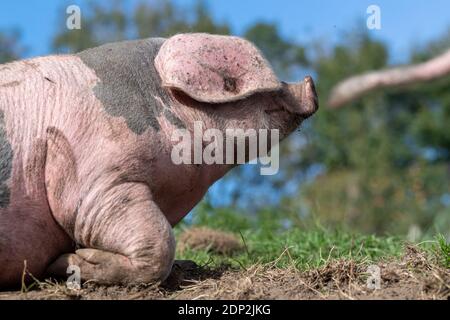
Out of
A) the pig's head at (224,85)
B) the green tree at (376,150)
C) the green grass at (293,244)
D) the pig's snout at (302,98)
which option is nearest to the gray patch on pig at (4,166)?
the pig's head at (224,85)

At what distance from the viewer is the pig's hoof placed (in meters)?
4.22

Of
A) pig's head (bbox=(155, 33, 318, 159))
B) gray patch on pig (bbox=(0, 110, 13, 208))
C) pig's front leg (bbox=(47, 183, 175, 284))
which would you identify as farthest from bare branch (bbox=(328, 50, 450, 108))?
gray patch on pig (bbox=(0, 110, 13, 208))

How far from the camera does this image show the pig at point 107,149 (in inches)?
167

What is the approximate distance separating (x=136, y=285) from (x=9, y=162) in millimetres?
1027

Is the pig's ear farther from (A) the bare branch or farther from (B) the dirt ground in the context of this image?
(B) the dirt ground

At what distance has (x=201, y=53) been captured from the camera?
4742 mm

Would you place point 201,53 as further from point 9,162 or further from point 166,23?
point 166,23

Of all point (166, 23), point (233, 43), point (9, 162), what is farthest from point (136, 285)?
point (166, 23)

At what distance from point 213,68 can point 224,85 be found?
0.13 metres

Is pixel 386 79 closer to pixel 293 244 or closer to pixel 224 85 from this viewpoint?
pixel 224 85

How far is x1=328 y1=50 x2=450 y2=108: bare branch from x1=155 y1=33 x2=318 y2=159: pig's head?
0.39m

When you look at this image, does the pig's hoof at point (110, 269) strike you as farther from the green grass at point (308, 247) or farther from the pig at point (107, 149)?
the green grass at point (308, 247)

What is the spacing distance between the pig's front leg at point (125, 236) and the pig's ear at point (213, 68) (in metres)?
0.78
